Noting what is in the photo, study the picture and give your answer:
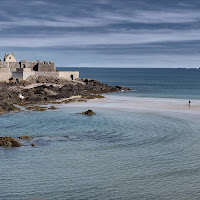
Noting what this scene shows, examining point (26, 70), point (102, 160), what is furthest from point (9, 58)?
point (102, 160)

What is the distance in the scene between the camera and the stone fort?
3217 inches

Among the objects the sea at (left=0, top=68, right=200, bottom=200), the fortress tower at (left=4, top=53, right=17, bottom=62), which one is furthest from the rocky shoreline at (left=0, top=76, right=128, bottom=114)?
the fortress tower at (left=4, top=53, right=17, bottom=62)

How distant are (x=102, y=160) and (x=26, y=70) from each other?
62049mm

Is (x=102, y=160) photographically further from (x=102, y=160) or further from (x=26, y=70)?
(x=26, y=70)

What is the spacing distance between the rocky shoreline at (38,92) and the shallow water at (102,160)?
13750 millimetres

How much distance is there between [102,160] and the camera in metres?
26.5

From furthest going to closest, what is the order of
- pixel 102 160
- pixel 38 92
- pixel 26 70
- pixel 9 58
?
pixel 9 58
pixel 26 70
pixel 38 92
pixel 102 160

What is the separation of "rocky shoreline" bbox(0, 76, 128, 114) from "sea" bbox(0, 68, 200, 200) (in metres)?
13.7

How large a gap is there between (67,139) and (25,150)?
5.59 meters

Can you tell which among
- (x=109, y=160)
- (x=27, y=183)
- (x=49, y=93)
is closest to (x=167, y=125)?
(x=109, y=160)

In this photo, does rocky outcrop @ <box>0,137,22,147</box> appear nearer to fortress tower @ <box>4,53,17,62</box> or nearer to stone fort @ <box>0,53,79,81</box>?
stone fort @ <box>0,53,79,81</box>

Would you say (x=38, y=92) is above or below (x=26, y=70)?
below

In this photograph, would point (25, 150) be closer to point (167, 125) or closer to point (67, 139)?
point (67, 139)

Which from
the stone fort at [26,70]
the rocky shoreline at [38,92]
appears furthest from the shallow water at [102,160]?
the stone fort at [26,70]
